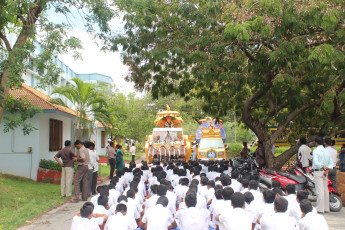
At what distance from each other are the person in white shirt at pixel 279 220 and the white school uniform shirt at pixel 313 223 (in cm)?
14

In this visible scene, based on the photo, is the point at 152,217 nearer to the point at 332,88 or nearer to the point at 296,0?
the point at 332,88

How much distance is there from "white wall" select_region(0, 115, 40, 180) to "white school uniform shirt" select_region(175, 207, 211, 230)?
391 inches

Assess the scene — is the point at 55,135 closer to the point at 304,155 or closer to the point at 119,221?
the point at 304,155

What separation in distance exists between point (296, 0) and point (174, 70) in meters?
5.05

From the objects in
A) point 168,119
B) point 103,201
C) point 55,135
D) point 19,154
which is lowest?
point 103,201

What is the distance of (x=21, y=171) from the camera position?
1328 cm

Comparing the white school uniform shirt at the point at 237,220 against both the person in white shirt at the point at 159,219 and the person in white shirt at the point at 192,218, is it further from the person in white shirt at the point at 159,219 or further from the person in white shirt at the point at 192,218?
the person in white shirt at the point at 159,219

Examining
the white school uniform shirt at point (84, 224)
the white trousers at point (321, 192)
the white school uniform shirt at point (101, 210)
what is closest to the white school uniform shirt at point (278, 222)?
the white school uniform shirt at point (84, 224)

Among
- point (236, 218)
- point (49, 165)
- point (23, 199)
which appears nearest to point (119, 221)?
point (236, 218)

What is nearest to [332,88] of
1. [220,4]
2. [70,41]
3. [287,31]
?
[287,31]

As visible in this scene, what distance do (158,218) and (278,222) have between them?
1571 millimetres

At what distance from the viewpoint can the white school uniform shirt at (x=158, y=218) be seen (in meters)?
4.82

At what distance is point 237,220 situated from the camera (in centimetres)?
443

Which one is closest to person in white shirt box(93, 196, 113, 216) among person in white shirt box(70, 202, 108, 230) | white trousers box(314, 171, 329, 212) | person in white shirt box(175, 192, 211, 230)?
person in white shirt box(70, 202, 108, 230)
